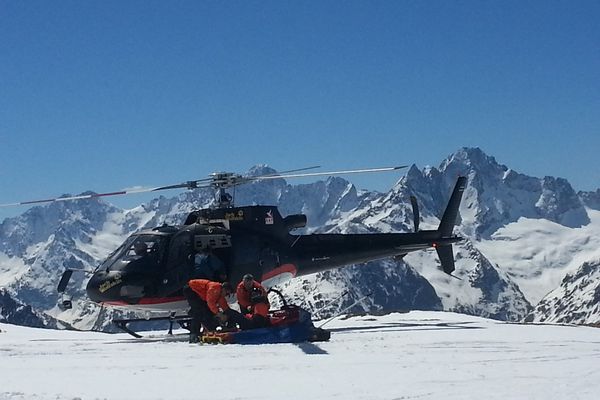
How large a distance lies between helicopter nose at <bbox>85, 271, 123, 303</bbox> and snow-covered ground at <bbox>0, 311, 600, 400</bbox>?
2.18m

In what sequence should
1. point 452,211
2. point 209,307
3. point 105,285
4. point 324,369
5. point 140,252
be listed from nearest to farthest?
point 324,369 → point 209,307 → point 105,285 → point 140,252 → point 452,211

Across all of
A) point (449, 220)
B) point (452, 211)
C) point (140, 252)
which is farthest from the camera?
point (452, 211)

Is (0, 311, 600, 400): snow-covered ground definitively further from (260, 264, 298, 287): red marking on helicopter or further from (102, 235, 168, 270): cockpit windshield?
(260, 264, 298, 287): red marking on helicopter

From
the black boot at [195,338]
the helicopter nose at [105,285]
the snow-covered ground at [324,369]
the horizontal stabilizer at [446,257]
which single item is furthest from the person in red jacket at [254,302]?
the horizontal stabilizer at [446,257]

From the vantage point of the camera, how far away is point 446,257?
97.7 feet

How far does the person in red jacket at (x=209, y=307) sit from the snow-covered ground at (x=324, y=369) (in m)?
1.21

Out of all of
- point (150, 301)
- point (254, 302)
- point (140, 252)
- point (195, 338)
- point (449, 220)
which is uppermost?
point (449, 220)

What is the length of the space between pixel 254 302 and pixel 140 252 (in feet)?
14.5

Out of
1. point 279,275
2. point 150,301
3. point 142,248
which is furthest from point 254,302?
point 279,275

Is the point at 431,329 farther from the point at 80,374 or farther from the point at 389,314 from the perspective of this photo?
the point at 80,374

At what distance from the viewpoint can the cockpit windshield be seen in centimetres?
2103

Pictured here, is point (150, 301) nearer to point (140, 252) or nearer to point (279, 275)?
point (140, 252)

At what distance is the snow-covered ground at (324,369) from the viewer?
405 inches

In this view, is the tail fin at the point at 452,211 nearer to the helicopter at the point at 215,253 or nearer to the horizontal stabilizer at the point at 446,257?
the horizontal stabilizer at the point at 446,257
